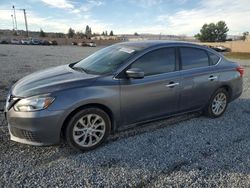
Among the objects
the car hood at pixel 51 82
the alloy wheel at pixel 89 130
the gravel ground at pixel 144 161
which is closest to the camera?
the gravel ground at pixel 144 161

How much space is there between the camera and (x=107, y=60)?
14.2 feet

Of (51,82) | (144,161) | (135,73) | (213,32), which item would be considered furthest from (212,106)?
→ (213,32)

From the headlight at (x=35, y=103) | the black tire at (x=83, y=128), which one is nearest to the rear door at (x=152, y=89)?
the black tire at (x=83, y=128)

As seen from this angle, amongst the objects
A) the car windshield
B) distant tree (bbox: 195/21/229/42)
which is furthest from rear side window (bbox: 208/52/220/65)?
distant tree (bbox: 195/21/229/42)

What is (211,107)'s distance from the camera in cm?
516

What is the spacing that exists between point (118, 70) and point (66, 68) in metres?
1.17

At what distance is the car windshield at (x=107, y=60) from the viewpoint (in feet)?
13.3

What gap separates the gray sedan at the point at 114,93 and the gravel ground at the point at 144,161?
9.6 inches

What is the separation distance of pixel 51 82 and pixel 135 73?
1241 millimetres

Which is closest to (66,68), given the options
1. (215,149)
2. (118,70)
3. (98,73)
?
(98,73)

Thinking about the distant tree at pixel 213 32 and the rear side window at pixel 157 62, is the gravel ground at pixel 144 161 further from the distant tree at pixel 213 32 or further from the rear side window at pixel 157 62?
the distant tree at pixel 213 32

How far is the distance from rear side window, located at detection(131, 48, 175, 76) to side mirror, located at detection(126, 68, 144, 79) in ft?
0.55

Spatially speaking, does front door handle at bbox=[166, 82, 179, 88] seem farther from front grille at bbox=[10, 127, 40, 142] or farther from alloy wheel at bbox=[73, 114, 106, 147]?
front grille at bbox=[10, 127, 40, 142]

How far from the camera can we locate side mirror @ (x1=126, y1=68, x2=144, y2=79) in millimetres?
3801
